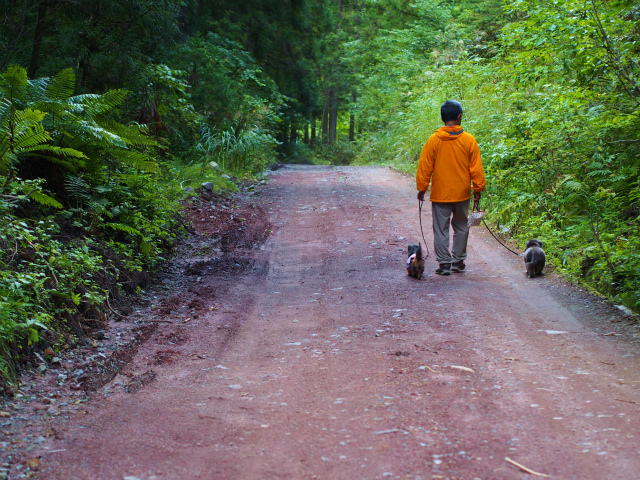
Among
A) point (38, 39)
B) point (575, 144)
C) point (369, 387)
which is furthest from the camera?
point (38, 39)

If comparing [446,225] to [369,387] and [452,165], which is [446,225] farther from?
[369,387]

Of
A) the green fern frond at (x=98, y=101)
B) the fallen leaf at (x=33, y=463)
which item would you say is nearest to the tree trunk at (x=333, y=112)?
the green fern frond at (x=98, y=101)

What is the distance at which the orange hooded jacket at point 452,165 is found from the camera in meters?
8.12

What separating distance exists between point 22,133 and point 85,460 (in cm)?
417

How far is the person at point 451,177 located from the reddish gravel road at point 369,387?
19.1 inches

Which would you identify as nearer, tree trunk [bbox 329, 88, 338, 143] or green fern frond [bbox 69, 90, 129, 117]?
green fern frond [bbox 69, 90, 129, 117]

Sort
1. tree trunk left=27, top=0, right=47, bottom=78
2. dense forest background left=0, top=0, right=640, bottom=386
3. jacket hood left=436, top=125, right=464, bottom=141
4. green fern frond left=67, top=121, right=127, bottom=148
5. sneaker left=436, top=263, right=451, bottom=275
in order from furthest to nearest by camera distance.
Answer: tree trunk left=27, top=0, right=47, bottom=78 < sneaker left=436, top=263, right=451, bottom=275 < jacket hood left=436, top=125, right=464, bottom=141 < green fern frond left=67, top=121, right=127, bottom=148 < dense forest background left=0, top=0, right=640, bottom=386

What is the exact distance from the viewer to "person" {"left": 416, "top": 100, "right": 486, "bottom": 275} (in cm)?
812

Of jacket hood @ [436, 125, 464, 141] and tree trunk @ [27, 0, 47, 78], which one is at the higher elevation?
tree trunk @ [27, 0, 47, 78]

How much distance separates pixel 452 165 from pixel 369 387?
4629mm

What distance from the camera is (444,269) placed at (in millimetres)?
8352

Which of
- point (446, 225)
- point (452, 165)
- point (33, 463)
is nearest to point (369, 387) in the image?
point (33, 463)

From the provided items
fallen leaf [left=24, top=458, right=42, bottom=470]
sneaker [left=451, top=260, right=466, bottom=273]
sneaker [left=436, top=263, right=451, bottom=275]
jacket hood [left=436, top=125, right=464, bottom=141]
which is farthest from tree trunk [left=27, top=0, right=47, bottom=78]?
fallen leaf [left=24, top=458, right=42, bottom=470]

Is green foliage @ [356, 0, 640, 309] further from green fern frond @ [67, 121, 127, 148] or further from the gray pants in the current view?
green fern frond @ [67, 121, 127, 148]
